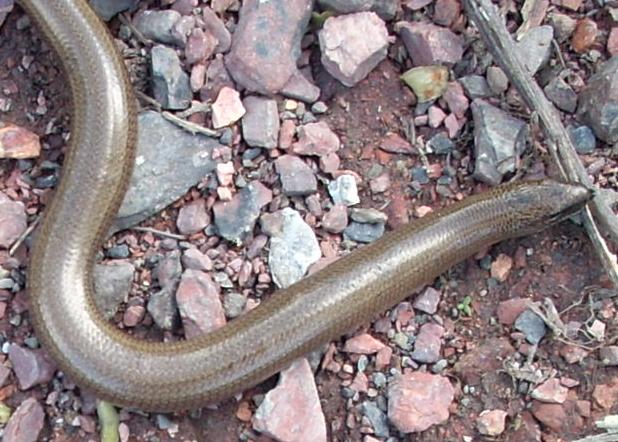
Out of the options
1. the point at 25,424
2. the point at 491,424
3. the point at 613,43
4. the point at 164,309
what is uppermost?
the point at 613,43

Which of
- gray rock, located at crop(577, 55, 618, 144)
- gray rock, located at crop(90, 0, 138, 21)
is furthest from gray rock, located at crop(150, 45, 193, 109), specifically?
gray rock, located at crop(577, 55, 618, 144)

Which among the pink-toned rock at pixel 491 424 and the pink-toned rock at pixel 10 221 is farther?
the pink-toned rock at pixel 10 221

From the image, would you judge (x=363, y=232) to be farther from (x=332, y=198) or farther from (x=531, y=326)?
(x=531, y=326)

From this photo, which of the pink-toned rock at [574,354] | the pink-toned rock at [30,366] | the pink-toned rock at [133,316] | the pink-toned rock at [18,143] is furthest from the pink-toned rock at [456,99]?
the pink-toned rock at [30,366]

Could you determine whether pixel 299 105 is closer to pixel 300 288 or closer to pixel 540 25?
pixel 300 288

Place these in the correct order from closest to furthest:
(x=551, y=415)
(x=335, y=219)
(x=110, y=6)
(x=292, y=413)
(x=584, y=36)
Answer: (x=292, y=413) < (x=551, y=415) < (x=335, y=219) < (x=110, y=6) < (x=584, y=36)

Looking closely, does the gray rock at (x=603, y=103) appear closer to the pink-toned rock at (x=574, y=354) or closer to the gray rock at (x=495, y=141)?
the gray rock at (x=495, y=141)

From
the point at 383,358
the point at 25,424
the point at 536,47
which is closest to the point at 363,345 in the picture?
the point at 383,358

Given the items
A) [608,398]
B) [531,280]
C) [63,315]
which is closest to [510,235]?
[531,280]
